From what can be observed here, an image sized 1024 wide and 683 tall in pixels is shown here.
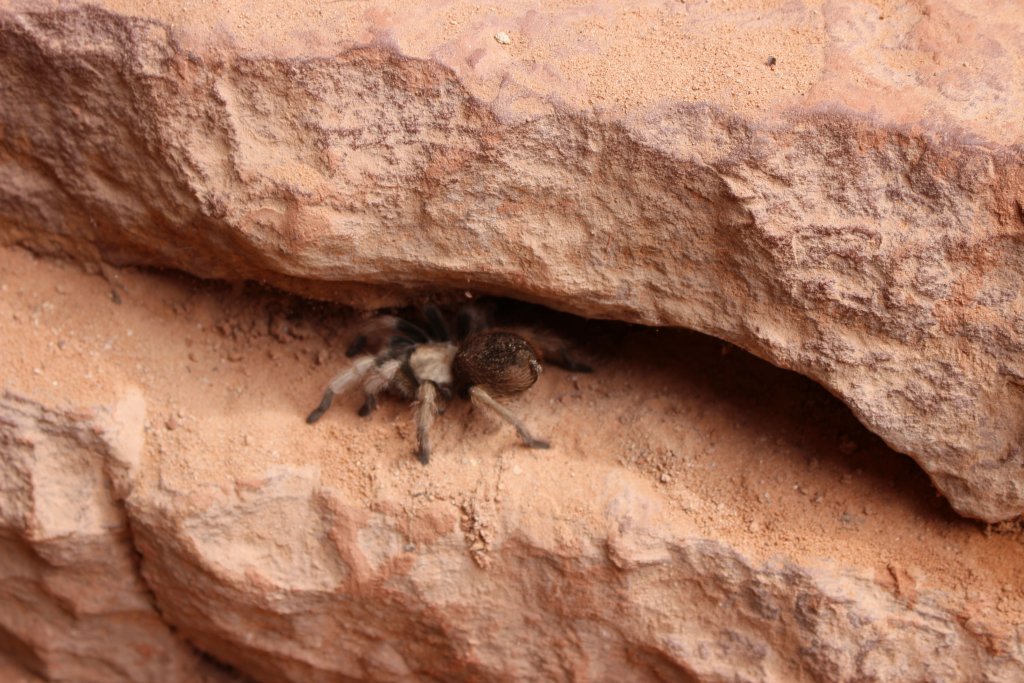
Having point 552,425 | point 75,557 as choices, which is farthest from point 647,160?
point 75,557

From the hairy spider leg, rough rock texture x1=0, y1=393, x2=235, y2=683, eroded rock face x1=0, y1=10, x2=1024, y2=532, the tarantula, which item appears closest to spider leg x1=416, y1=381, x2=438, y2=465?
the tarantula

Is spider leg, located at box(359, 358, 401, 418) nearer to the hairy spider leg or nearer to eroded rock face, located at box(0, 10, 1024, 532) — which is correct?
the hairy spider leg

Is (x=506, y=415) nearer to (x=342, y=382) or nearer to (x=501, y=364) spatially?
(x=501, y=364)

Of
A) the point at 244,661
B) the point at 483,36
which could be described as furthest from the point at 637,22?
the point at 244,661

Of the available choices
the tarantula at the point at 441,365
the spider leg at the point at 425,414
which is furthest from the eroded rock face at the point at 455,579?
the tarantula at the point at 441,365

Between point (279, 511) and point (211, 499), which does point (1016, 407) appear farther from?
point (211, 499)

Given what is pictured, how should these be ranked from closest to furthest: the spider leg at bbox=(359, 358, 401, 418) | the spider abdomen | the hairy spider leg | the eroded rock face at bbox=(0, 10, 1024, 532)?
the eroded rock face at bbox=(0, 10, 1024, 532)
the spider abdomen
the spider leg at bbox=(359, 358, 401, 418)
the hairy spider leg

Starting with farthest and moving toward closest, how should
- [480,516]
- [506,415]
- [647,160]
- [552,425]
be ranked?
[552,425]
[506,415]
[480,516]
[647,160]
